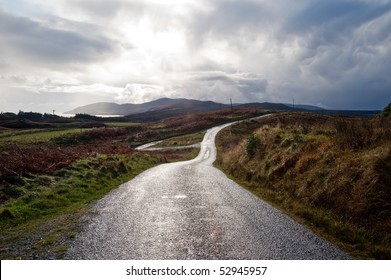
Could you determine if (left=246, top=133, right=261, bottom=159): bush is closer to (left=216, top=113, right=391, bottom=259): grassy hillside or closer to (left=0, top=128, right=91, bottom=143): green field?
(left=216, top=113, right=391, bottom=259): grassy hillside

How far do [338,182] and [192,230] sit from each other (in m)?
6.28

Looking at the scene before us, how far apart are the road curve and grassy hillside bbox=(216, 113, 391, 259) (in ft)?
3.16

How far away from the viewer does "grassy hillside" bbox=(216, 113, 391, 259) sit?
1030cm

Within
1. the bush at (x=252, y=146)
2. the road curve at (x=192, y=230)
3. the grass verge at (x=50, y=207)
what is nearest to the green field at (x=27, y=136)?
the grass verge at (x=50, y=207)

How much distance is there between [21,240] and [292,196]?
11.1 meters

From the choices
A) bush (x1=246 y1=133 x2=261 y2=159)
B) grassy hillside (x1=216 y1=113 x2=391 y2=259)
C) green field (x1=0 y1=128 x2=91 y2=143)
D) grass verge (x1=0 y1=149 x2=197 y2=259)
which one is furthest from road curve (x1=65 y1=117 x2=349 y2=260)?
green field (x1=0 y1=128 x2=91 y2=143)

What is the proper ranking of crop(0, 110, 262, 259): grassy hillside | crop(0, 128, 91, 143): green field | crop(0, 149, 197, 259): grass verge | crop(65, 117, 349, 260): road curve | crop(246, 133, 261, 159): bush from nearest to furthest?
crop(65, 117, 349, 260): road curve < crop(0, 149, 197, 259): grass verge < crop(0, 110, 262, 259): grassy hillside < crop(246, 133, 261, 159): bush < crop(0, 128, 91, 143): green field

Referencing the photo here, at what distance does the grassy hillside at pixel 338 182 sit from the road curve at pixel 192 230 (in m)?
0.96

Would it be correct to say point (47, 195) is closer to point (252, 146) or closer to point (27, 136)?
point (252, 146)

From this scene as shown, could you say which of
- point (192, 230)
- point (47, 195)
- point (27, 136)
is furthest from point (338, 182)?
point (27, 136)

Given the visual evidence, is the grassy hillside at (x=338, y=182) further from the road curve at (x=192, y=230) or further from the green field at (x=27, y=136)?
the green field at (x=27, y=136)

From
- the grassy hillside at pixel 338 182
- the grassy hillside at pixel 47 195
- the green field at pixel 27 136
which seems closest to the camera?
the grassy hillside at pixel 47 195

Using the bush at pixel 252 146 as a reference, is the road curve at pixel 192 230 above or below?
below

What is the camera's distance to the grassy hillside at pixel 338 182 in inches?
405
